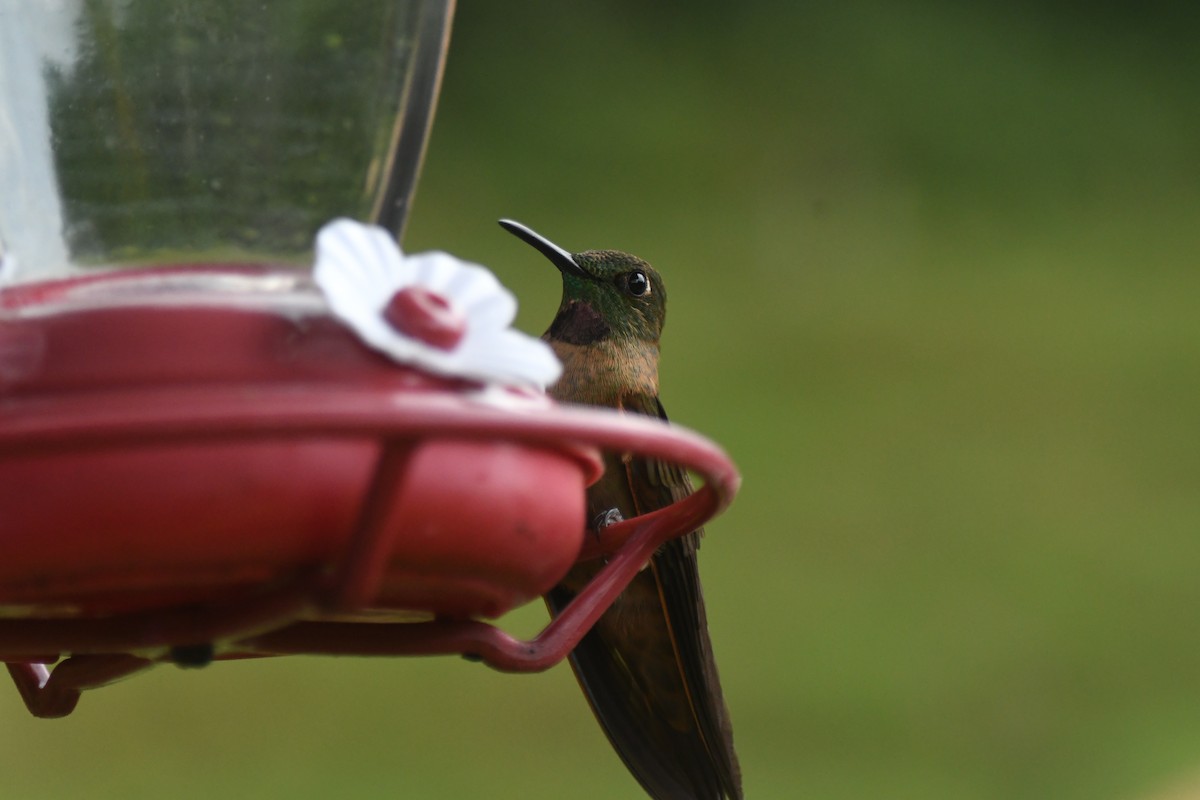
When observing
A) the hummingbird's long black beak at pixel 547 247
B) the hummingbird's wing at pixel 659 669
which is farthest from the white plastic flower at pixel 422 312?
the hummingbird's wing at pixel 659 669

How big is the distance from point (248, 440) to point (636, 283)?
200 centimetres

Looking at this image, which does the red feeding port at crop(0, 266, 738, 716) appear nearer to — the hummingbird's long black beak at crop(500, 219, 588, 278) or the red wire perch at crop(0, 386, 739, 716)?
the red wire perch at crop(0, 386, 739, 716)

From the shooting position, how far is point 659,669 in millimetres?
2221

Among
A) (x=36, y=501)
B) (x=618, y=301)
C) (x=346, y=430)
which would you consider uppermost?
(x=346, y=430)

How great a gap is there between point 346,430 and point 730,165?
11.9 ft

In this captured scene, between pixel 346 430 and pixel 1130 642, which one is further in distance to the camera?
pixel 1130 642

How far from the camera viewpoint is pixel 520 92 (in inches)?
176

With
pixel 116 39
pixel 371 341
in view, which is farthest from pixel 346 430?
pixel 116 39

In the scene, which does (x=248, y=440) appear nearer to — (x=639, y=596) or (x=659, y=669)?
(x=659, y=669)

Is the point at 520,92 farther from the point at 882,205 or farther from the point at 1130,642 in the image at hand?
the point at 1130,642

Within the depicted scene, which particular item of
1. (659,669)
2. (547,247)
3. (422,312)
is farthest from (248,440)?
(547,247)

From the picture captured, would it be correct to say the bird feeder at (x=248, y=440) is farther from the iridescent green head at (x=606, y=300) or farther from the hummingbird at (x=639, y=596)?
the iridescent green head at (x=606, y=300)

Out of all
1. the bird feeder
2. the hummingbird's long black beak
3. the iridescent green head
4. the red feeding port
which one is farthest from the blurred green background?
the red feeding port

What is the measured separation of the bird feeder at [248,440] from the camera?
0.98m
